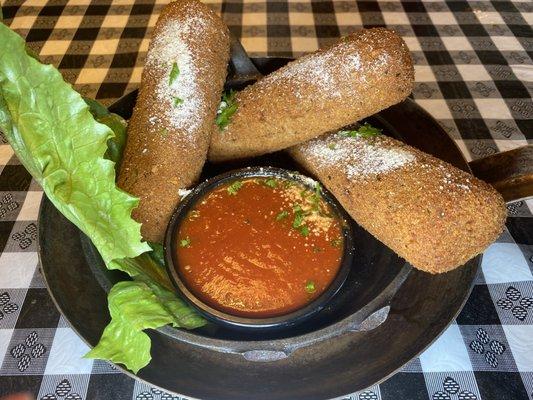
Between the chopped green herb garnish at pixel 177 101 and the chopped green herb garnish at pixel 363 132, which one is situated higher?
the chopped green herb garnish at pixel 177 101

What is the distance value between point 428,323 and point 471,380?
202mm

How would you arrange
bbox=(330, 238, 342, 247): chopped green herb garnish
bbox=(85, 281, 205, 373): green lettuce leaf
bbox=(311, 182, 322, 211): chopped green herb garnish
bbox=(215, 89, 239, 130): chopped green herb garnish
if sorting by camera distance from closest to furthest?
bbox=(85, 281, 205, 373): green lettuce leaf < bbox=(330, 238, 342, 247): chopped green herb garnish < bbox=(311, 182, 322, 211): chopped green herb garnish < bbox=(215, 89, 239, 130): chopped green herb garnish

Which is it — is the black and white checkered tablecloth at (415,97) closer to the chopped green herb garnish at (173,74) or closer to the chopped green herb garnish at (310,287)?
the chopped green herb garnish at (310,287)

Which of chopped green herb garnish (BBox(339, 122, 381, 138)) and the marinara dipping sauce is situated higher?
chopped green herb garnish (BBox(339, 122, 381, 138))

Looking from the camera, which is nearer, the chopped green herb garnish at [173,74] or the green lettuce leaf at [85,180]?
the green lettuce leaf at [85,180]

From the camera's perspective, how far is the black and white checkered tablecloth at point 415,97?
144 centimetres

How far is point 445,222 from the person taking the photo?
1.41 metres

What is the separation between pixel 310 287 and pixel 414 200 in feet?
1.28

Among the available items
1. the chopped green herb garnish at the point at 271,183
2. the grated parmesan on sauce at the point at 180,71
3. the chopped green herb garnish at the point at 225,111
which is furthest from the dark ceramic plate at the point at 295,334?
the chopped green herb garnish at the point at 225,111

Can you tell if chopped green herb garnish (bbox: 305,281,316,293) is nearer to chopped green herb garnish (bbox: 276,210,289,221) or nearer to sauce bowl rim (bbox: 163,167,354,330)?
sauce bowl rim (bbox: 163,167,354,330)

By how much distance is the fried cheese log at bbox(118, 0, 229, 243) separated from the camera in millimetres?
1636

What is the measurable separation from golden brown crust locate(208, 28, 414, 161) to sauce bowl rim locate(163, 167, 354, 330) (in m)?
0.14

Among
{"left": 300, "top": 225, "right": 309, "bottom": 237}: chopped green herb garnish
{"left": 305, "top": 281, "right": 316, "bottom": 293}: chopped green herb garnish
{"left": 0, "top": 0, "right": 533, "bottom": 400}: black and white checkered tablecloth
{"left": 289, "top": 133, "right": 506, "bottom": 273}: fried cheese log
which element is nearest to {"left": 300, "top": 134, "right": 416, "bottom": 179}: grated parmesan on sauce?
{"left": 289, "top": 133, "right": 506, "bottom": 273}: fried cheese log

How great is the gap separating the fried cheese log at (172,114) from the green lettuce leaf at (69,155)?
23 centimetres
